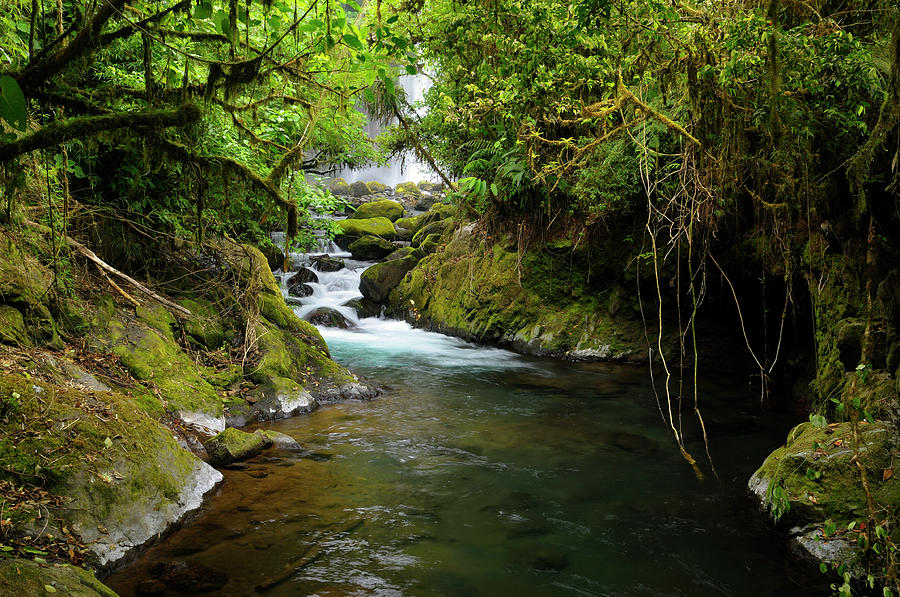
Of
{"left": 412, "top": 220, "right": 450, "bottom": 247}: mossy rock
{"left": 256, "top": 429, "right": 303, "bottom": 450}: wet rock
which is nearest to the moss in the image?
{"left": 412, "top": 220, "right": 450, "bottom": 247}: mossy rock

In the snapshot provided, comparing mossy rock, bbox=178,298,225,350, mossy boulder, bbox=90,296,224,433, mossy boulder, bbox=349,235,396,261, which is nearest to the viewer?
mossy boulder, bbox=90,296,224,433

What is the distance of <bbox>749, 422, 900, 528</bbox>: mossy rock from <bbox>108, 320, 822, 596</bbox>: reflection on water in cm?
41

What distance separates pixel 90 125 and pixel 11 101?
4.06 feet

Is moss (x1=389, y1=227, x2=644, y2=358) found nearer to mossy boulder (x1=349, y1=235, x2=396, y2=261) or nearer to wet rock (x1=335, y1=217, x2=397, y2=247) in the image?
mossy boulder (x1=349, y1=235, x2=396, y2=261)

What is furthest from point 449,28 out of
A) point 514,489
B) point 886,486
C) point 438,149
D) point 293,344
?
point 886,486

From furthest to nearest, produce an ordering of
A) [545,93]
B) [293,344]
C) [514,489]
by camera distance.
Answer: [293,344], [545,93], [514,489]

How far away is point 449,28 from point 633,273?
579 cm

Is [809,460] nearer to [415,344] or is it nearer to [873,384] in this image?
[873,384]

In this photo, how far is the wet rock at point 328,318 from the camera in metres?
13.9

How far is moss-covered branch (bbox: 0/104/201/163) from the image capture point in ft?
7.48

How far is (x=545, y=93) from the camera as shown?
6.49 m

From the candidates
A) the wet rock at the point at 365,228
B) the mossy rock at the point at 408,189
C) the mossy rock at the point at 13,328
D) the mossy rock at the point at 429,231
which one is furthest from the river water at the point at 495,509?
the mossy rock at the point at 408,189

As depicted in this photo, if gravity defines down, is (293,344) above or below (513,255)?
below

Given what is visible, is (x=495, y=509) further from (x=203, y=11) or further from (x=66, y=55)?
(x=66, y=55)
